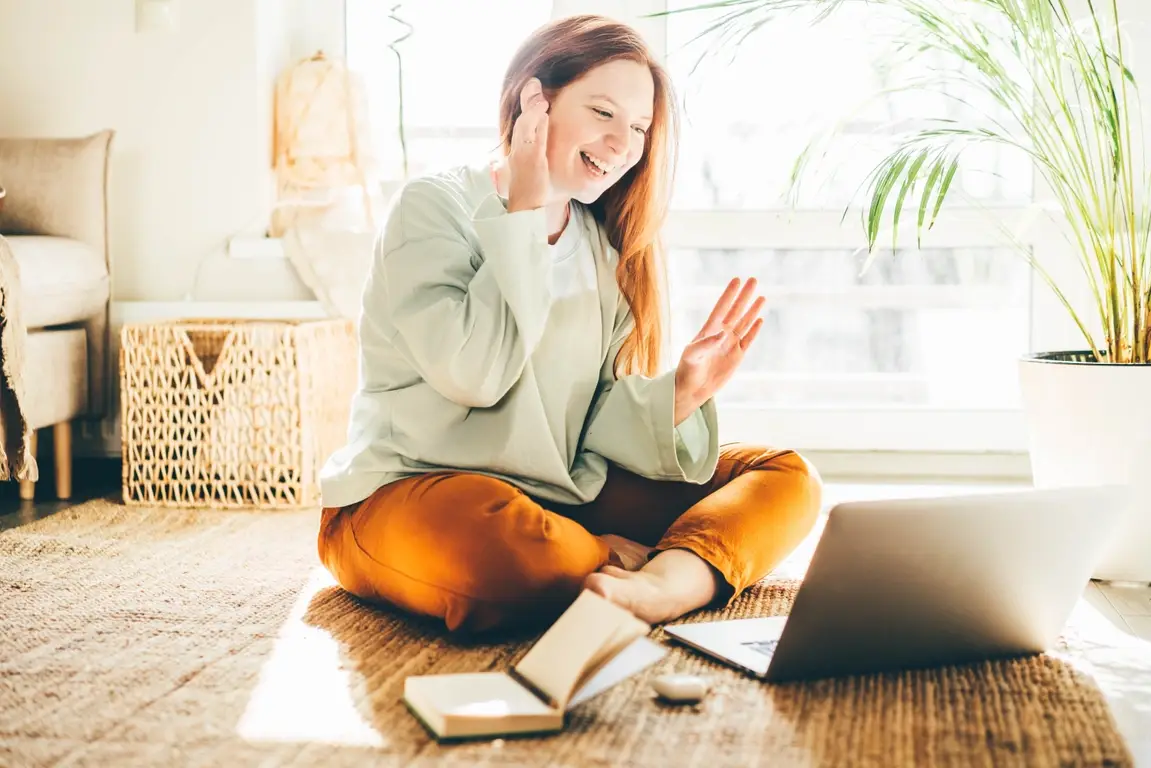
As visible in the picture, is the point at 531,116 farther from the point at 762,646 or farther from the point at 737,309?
the point at 762,646

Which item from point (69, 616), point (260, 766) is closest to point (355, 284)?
point (69, 616)

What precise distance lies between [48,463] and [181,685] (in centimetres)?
158

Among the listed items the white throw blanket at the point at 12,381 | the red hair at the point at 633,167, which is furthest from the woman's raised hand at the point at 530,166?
the white throw blanket at the point at 12,381

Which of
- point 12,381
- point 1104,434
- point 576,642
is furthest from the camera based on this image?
point 12,381

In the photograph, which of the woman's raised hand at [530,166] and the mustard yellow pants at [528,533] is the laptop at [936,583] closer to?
the mustard yellow pants at [528,533]

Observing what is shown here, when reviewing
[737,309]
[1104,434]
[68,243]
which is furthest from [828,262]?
[68,243]

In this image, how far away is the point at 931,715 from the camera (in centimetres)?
109

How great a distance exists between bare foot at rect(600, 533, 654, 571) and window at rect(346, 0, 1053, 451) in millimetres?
1106

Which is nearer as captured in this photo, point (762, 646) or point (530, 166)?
point (762, 646)

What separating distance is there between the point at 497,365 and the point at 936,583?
1.74ft

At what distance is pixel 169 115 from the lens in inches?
101

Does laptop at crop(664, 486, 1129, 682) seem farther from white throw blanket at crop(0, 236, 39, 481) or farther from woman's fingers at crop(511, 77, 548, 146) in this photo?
white throw blanket at crop(0, 236, 39, 481)

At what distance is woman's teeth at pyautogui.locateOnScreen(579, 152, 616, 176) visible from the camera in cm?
149

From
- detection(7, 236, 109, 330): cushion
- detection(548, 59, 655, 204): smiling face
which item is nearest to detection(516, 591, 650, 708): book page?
detection(548, 59, 655, 204): smiling face
